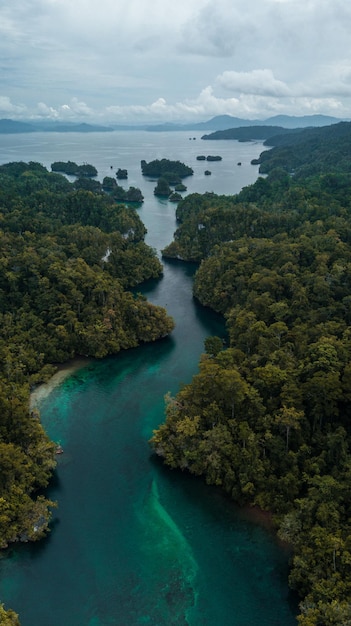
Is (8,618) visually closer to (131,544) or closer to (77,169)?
(131,544)

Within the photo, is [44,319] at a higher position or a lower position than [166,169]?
lower

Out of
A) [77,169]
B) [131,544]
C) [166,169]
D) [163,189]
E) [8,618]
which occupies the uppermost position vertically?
[77,169]

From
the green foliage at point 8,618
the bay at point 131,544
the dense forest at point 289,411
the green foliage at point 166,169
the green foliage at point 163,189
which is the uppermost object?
the green foliage at point 166,169

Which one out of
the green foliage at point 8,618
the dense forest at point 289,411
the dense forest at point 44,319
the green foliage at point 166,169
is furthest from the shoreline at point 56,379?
the green foliage at point 166,169

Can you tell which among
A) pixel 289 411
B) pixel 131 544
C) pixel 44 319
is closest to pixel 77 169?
pixel 44 319

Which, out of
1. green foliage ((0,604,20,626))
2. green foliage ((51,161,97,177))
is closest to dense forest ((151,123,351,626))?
green foliage ((0,604,20,626))

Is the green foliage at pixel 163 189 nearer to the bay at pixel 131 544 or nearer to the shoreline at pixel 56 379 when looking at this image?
the shoreline at pixel 56 379
